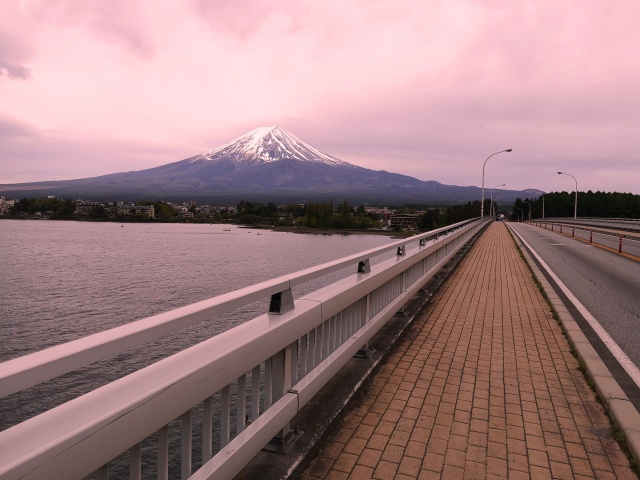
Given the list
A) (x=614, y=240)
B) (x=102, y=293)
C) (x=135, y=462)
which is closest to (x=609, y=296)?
(x=135, y=462)

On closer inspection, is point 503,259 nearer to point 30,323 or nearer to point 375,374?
point 375,374

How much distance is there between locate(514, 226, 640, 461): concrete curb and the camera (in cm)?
365

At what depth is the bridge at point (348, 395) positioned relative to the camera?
163 cm

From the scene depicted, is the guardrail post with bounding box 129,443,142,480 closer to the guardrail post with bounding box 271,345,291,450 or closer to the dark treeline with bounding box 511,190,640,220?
the guardrail post with bounding box 271,345,291,450

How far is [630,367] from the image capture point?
5.27 m

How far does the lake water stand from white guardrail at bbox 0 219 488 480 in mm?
16339

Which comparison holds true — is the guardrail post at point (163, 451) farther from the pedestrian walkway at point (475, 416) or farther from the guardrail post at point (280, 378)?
the pedestrian walkway at point (475, 416)

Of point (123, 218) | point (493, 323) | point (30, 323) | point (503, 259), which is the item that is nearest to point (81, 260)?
point (30, 323)

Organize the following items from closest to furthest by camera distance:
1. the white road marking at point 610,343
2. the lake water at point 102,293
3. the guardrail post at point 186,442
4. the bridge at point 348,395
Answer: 1. the bridge at point 348,395
2. the guardrail post at point 186,442
3. the white road marking at point 610,343
4. the lake water at point 102,293

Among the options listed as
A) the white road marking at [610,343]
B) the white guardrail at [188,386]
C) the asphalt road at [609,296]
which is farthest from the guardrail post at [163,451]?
the white road marking at [610,343]

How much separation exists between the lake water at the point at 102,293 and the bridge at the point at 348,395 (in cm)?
1557

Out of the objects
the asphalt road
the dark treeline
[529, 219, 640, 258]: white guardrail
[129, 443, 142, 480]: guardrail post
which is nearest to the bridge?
[129, 443, 142, 480]: guardrail post

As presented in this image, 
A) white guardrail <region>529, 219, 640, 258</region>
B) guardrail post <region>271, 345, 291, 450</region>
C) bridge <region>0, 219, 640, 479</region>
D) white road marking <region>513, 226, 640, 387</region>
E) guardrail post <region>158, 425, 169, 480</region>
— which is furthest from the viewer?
white guardrail <region>529, 219, 640, 258</region>

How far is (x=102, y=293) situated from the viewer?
4078 centimetres
